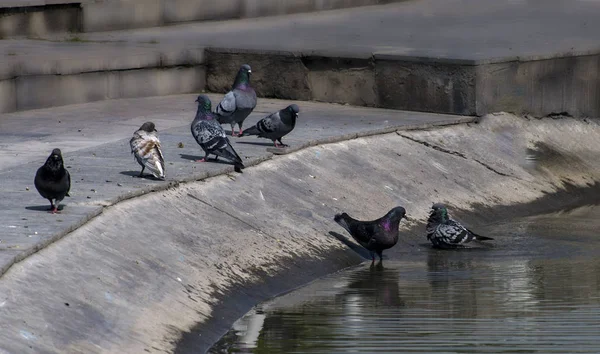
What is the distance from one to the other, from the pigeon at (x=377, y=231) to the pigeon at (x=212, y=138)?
119 centimetres

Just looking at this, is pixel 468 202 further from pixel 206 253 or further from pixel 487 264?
pixel 206 253

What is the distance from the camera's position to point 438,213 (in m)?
14.0

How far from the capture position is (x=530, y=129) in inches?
733

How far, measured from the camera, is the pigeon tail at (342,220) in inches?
531

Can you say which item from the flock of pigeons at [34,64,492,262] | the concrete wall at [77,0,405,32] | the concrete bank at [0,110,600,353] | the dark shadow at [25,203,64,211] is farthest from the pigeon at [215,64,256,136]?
the concrete wall at [77,0,405,32]

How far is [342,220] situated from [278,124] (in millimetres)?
1579

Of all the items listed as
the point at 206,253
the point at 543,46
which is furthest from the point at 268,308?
the point at 543,46

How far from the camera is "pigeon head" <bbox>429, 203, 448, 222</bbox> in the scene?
14.0m

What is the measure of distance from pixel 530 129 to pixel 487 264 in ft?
18.7

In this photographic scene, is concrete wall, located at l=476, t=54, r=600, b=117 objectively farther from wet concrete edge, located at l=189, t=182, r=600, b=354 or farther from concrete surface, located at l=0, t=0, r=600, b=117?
wet concrete edge, located at l=189, t=182, r=600, b=354

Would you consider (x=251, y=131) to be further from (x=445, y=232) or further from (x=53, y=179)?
(x=53, y=179)

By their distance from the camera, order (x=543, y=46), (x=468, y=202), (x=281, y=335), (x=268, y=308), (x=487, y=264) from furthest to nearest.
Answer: (x=543, y=46) → (x=468, y=202) → (x=487, y=264) → (x=268, y=308) → (x=281, y=335)

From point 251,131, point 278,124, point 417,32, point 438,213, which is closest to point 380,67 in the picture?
point 417,32

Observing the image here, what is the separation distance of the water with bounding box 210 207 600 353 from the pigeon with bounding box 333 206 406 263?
196 millimetres
